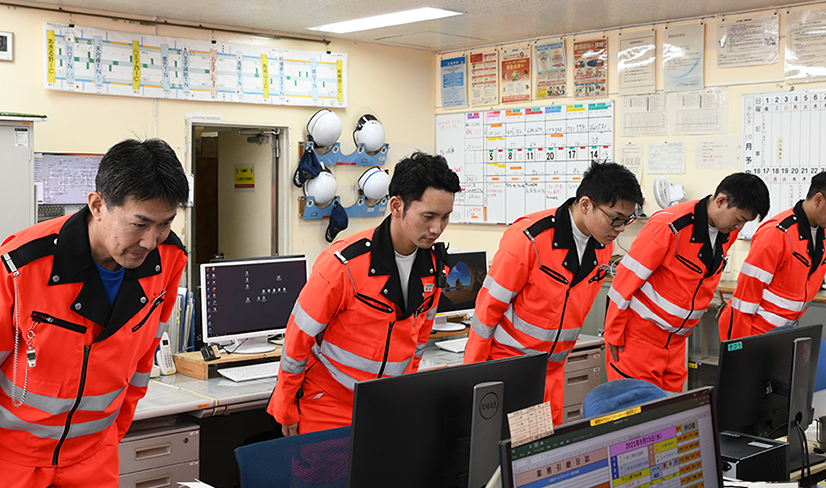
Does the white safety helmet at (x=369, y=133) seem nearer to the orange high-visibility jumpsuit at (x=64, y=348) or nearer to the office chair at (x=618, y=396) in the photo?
the orange high-visibility jumpsuit at (x=64, y=348)

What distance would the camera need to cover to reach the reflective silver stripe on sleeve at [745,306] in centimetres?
379

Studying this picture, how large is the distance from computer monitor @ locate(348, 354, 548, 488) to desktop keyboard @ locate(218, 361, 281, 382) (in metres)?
2.08

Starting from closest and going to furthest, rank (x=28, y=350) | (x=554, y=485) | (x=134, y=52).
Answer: (x=554, y=485)
(x=28, y=350)
(x=134, y=52)

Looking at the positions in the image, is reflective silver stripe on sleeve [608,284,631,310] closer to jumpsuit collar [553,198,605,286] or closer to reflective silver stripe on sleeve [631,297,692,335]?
reflective silver stripe on sleeve [631,297,692,335]

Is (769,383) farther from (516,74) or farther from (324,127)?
(516,74)

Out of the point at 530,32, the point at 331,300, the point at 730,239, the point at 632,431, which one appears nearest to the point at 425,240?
the point at 331,300

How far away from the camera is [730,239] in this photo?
351cm

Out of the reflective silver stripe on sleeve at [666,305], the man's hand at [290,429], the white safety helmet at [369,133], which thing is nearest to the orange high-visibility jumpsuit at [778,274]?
the reflective silver stripe on sleeve at [666,305]

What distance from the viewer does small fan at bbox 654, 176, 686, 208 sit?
5.29 metres

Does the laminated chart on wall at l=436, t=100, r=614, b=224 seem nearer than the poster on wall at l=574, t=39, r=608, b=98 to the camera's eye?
No

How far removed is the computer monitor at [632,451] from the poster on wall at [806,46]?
3988 millimetres

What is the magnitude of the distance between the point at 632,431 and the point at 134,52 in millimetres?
4655

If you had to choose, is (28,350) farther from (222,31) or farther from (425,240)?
(222,31)

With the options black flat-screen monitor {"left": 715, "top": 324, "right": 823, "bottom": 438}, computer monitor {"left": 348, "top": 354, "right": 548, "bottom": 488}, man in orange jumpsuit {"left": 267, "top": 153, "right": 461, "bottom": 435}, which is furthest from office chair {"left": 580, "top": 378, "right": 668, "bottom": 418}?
man in orange jumpsuit {"left": 267, "top": 153, "right": 461, "bottom": 435}
